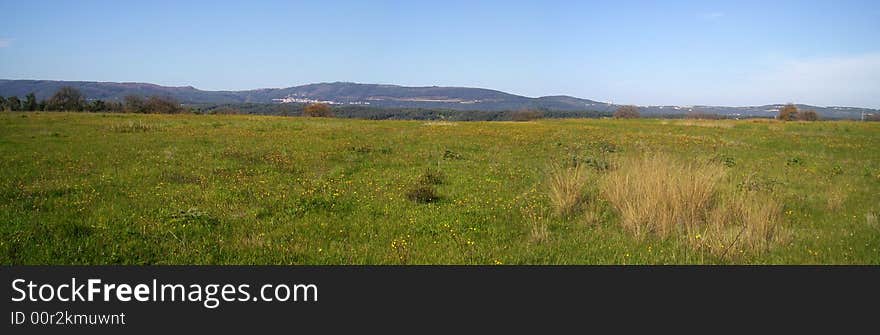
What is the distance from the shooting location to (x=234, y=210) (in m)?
8.01

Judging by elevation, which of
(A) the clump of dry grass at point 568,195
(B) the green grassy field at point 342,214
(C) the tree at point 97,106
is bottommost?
(B) the green grassy field at point 342,214

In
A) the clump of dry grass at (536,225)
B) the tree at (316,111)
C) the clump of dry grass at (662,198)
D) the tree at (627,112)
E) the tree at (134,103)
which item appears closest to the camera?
the clump of dry grass at (536,225)

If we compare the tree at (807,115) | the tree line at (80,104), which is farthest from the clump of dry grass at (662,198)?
the tree at (807,115)

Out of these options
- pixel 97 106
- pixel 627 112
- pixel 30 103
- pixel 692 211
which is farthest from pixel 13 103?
pixel 627 112

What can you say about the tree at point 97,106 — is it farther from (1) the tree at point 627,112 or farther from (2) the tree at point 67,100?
(1) the tree at point 627,112

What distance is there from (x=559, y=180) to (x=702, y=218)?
8.07ft

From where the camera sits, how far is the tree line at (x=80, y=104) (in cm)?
6604

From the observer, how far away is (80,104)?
70750 mm

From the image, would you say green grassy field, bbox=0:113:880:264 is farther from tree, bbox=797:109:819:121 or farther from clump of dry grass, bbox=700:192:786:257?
tree, bbox=797:109:819:121

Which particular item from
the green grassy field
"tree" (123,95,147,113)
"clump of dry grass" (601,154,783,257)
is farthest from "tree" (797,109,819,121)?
"tree" (123,95,147,113)

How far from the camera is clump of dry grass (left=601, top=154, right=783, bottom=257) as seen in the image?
6.59m

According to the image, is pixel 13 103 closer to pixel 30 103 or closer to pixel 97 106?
pixel 30 103

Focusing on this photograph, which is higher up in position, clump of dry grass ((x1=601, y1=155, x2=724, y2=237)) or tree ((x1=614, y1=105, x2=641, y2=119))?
tree ((x1=614, y1=105, x2=641, y2=119))

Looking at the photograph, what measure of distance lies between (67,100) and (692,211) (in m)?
85.1
